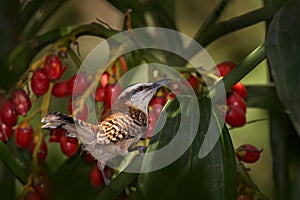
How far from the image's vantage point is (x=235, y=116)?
80 cm

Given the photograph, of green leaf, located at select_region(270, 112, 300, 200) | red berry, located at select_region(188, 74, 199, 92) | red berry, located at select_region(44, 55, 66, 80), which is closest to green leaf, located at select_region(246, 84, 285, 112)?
green leaf, located at select_region(270, 112, 300, 200)

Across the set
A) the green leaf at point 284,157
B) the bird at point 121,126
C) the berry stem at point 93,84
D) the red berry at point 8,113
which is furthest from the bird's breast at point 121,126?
the green leaf at point 284,157

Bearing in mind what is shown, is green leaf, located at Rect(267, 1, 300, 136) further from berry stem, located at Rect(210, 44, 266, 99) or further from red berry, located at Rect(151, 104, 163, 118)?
red berry, located at Rect(151, 104, 163, 118)

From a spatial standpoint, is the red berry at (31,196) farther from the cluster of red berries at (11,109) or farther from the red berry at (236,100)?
the red berry at (236,100)

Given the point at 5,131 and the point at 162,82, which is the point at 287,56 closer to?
the point at 162,82

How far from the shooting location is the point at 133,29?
0.79 meters

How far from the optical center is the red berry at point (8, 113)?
801 mm

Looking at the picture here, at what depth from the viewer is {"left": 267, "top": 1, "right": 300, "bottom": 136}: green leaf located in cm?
60

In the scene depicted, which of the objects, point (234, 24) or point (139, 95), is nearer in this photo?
point (139, 95)

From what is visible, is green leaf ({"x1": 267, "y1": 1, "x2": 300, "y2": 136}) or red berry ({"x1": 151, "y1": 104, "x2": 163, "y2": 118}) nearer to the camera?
green leaf ({"x1": 267, "y1": 1, "x2": 300, "y2": 136})

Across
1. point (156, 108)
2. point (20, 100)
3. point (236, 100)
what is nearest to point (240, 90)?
point (236, 100)

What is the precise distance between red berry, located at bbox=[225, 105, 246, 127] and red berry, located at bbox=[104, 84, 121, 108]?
0.12 m

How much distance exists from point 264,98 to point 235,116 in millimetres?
117

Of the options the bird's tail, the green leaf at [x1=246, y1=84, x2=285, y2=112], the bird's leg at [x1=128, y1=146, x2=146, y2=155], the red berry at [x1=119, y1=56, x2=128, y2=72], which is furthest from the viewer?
the green leaf at [x1=246, y1=84, x2=285, y2=112]
